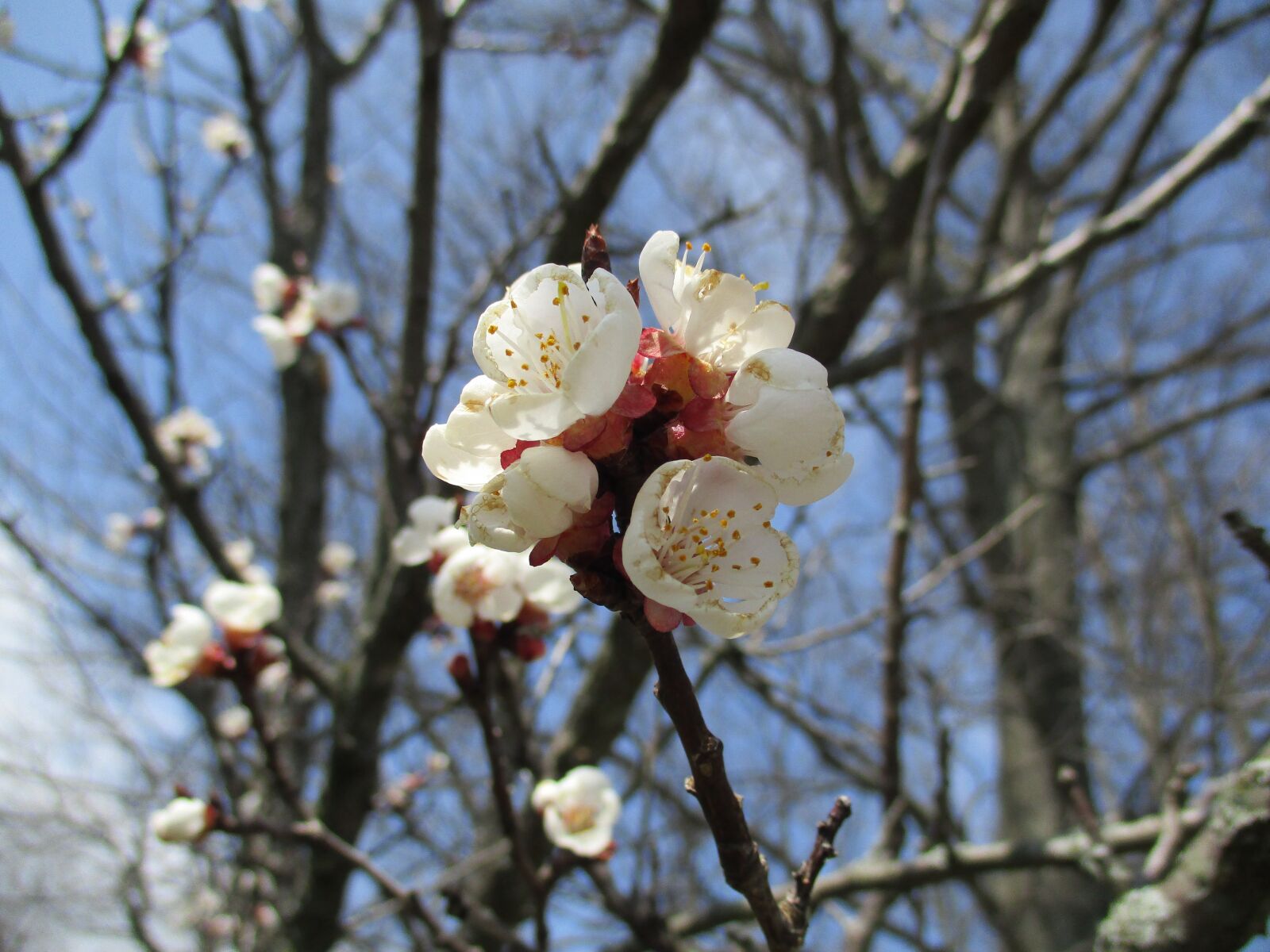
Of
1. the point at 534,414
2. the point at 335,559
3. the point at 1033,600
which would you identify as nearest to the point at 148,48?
the point at 335,559

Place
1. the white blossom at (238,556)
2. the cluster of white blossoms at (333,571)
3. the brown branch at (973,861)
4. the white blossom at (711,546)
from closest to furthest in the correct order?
the white blossom at (711,546)
the brown branch at (973,861)
the white blossom at (238,556)
the cluster of white blossoms at (333,571)

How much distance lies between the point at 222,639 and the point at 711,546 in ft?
4.62

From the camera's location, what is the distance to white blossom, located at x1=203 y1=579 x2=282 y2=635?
1785 millimetres

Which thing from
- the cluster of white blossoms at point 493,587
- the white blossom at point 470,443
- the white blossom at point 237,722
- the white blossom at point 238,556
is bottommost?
the white blossom at point 470,443

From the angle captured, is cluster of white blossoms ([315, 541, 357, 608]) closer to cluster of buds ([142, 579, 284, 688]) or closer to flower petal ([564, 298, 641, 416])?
cluster of buds ([142, 579, 284, 688])

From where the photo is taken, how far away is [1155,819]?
1941 millimetres

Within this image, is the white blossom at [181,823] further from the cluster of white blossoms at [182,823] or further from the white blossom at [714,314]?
the white blossom at [714,314]

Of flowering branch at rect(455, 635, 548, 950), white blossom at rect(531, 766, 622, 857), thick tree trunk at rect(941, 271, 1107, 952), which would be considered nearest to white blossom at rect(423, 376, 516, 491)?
flowering branch at rect(455, 635, 548, 950)

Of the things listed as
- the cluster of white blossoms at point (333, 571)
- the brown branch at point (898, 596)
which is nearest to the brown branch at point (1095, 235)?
the brown branch at point (898, 596)

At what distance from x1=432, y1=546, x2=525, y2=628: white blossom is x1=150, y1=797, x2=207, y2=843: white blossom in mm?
810

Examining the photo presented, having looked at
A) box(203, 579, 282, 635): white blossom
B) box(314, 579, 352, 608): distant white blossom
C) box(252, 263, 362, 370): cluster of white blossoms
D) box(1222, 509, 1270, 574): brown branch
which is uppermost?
box(314, 579, 352, 608): distant white blossom

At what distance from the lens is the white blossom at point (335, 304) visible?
255 centimetres

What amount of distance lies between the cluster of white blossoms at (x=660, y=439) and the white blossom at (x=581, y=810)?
0.96 metres

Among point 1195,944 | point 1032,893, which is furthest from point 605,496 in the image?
point 1032,893
